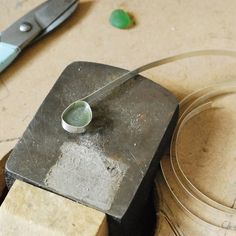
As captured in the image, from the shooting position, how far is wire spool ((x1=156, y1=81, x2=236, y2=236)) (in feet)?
2.23

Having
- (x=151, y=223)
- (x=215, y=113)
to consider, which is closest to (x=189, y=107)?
(x=215, y=113)

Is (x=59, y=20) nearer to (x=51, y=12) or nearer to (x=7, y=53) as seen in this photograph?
(x=51, y=12)

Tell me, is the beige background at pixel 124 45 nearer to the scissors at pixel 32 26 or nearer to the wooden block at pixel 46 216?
the scissors at pixel 32 26

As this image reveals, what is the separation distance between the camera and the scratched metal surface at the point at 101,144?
633 millimetres

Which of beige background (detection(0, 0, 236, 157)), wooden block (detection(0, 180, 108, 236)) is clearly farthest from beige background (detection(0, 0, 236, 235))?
wooden block (detection(0, 180, 108, 236))

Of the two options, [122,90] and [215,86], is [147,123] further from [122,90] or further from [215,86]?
[215,86]

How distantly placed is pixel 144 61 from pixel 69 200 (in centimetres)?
32

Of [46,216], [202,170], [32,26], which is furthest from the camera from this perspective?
[32,26]

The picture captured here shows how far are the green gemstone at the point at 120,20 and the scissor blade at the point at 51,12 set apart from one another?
0.09 meters

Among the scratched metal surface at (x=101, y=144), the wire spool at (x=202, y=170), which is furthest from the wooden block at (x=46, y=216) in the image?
the wire spool at (x=202, y=170)

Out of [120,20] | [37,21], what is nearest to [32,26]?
[37,21]

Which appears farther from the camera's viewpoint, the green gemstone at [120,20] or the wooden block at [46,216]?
the green gemstone at [120,20]

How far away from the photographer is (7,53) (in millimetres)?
812

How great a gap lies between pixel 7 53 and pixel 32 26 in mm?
74
